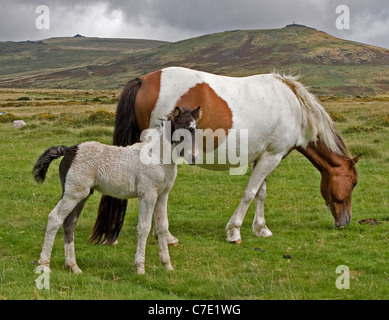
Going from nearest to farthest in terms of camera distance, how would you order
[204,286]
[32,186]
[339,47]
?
[204,286], [32,186], [339,47]

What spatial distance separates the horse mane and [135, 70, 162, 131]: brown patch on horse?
2.57 meters

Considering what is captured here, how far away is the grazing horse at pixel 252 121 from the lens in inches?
337

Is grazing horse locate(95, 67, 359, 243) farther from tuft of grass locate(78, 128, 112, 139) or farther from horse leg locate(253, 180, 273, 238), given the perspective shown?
tuft of grass locate(78, 128, 112, 139)

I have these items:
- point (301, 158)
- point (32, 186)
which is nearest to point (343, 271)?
point (32, 186)

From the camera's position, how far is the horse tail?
371 inches

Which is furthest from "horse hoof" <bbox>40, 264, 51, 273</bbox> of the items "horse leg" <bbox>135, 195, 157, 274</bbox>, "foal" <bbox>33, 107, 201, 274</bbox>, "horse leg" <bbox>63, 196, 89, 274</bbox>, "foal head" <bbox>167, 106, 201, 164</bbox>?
"foal head" <bbox>167, 106, 201, 164</bbox>

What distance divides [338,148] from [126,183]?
4898 mm

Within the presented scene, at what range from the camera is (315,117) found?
9.48 m

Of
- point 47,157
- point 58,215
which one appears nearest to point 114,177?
point 58,215

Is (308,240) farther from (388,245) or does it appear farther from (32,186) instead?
(32,186)

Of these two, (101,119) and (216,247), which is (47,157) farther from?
(101,119)

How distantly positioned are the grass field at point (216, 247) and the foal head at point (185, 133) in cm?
180

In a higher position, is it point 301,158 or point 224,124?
point 224,124

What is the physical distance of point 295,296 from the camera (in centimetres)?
588
